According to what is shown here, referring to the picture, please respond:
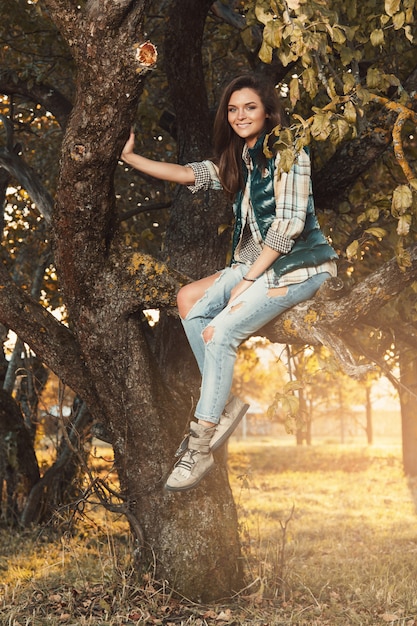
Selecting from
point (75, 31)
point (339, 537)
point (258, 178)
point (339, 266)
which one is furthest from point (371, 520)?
point (75, 31)

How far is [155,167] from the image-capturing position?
17.6 ft

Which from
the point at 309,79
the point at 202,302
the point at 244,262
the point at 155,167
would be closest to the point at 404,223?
the point at 309,79

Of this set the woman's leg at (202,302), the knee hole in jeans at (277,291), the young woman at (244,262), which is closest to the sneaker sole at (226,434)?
the young woman at (244,262)

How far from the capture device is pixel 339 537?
1058 cm

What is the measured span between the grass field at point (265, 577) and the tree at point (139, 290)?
0.79 feet

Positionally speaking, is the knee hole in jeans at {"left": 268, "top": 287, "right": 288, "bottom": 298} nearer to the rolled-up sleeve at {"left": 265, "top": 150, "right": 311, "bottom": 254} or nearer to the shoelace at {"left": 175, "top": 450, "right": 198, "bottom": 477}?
the rolled-up sleeve at {"left": 265, "top": 150, "right": 311, "bottom": 254}

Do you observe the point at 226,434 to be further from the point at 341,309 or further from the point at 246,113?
the point at 246,113

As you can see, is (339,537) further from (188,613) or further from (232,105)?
(232,105)

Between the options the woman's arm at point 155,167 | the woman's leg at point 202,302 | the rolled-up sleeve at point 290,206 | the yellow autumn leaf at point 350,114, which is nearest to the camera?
the yellow autumn leaf at point 350,114

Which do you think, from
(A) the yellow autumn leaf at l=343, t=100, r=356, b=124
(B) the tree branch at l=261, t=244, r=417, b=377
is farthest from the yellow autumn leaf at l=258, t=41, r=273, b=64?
(B) the tree branch at l=261, t=244, r=417, b=377

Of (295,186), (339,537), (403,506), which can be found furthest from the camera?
(403,506)

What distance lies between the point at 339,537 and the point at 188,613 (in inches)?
207

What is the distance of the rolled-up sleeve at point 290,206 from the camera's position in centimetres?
476

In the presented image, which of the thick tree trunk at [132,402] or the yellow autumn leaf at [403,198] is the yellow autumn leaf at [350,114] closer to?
the yellow autumn leaf at [403,198]
